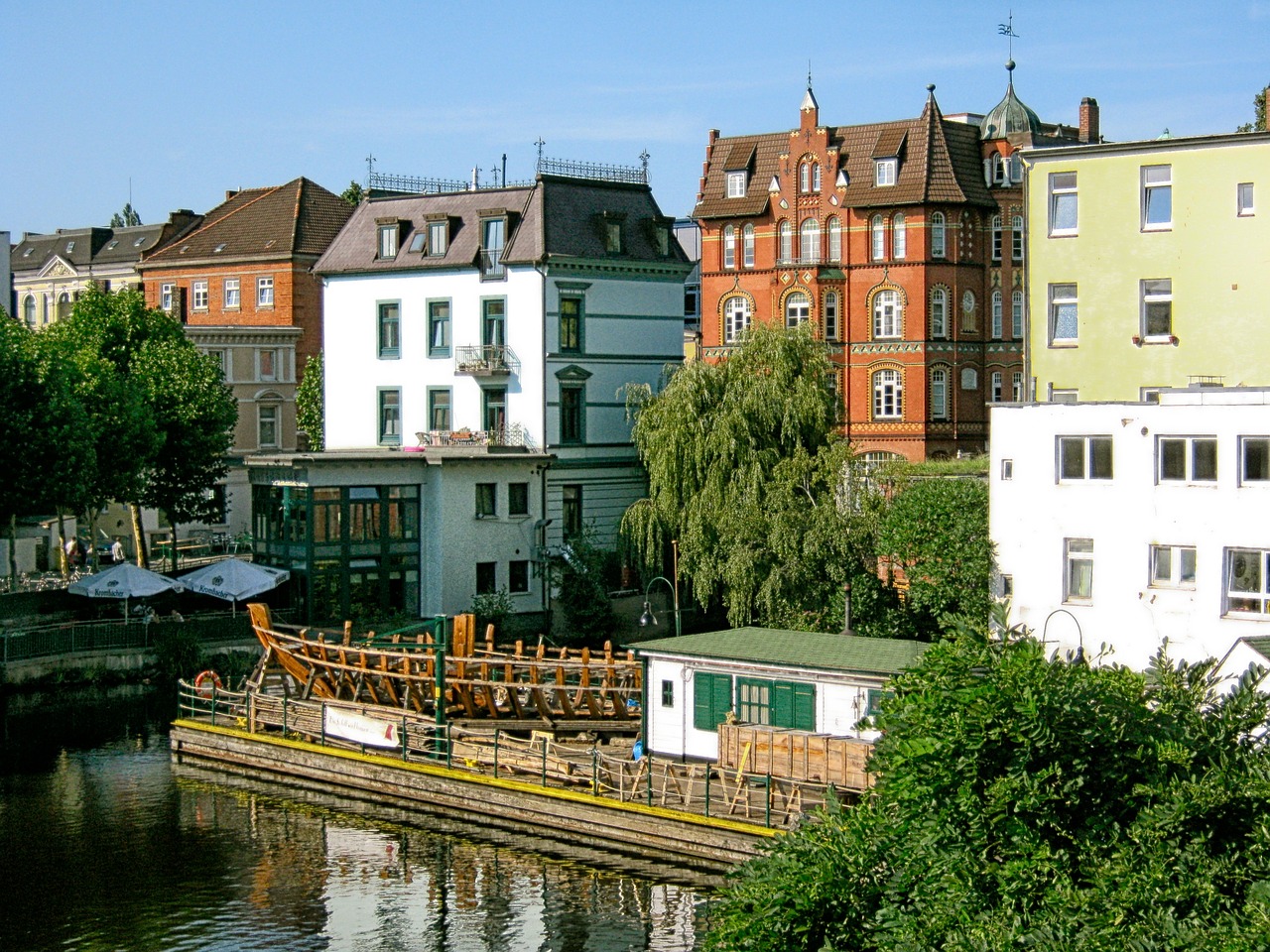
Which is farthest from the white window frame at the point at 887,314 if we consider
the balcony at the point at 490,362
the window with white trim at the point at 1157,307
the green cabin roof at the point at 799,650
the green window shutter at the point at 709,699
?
the green window shutter at the point at 709,699

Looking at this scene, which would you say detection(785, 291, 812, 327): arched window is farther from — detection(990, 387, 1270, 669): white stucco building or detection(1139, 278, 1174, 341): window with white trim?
detection(990, 387, 1270, 669): white stucco building

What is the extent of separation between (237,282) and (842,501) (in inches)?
1763

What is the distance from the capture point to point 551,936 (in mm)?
28297

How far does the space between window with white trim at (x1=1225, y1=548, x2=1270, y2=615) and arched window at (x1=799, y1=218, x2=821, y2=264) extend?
34862 mm

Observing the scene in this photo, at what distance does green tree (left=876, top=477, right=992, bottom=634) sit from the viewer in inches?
1647

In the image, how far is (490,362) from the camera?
58.9 m

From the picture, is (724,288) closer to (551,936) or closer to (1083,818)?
(551,936)

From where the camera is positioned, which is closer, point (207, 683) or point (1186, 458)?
point (1186, 458)

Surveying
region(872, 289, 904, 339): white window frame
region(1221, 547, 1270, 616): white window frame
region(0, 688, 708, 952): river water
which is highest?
region(872, 289, 904, 339): white window frame

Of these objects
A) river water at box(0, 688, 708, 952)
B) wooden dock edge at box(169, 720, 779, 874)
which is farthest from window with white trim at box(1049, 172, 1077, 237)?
river water at box(0, 688, 708, 952)

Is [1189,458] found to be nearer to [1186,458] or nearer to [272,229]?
[1186,458]

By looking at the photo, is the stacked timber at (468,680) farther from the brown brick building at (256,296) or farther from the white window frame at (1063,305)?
the brown brick building at (256,296)

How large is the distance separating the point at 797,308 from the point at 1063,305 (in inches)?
1045

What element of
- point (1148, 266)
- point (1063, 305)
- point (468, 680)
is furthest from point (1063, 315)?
point (468, 680)
